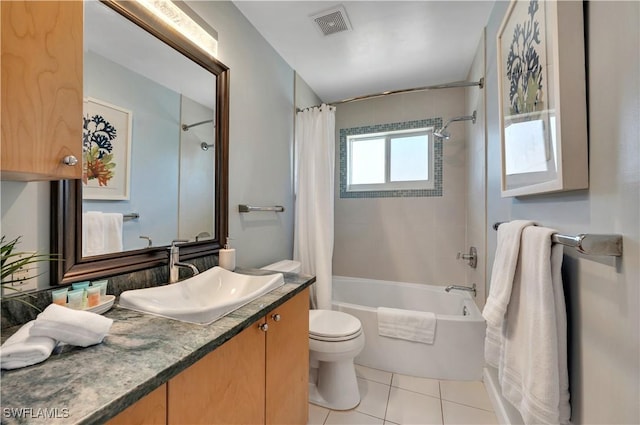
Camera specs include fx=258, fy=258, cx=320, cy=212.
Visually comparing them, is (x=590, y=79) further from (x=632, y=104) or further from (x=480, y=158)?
(x=480, y=158)

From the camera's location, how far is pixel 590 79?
2.23ft

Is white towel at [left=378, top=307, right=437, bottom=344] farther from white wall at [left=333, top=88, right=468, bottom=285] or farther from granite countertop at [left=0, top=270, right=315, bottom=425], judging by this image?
granite countertop at [left=0, top=270, right=315, bottom=425]

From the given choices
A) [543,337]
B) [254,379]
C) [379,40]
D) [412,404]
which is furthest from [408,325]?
[379,40]

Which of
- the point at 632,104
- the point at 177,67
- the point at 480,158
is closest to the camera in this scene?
the point at 632,104

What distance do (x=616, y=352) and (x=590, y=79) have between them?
0.67 m

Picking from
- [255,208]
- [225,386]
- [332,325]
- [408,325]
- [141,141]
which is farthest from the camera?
[408,325]

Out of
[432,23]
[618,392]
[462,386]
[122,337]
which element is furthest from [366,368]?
[432,23]

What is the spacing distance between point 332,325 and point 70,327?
1.34m

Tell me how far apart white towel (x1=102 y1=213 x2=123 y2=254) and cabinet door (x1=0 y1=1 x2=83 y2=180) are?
335 millimetres

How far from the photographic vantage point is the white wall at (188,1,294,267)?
161cm

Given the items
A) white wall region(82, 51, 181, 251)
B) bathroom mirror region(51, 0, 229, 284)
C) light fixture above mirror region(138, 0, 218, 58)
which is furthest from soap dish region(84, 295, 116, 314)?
light fixture above mirror region(138, 0, 218, 58)

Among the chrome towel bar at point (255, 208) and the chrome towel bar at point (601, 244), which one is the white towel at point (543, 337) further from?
the chrome towel bar at point (255, 208)

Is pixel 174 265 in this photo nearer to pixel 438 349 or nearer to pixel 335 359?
pixel 335 359

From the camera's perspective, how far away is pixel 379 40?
1926 millimetres
